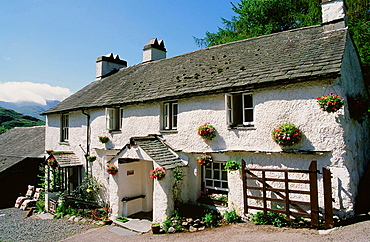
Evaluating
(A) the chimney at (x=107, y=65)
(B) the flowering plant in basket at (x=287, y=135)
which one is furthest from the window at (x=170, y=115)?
(A) the chimney at (x=107, y=65)

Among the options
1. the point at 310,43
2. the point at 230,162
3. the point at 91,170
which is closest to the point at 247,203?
the point at 230,162

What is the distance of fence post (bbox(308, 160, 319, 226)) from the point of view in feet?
23.3

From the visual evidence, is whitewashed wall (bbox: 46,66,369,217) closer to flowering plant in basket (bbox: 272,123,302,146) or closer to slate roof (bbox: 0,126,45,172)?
flowering plant in basket (bbox: 272,123,302,146)

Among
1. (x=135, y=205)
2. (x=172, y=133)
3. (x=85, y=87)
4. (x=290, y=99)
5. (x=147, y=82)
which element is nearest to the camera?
(x=290, y=99)

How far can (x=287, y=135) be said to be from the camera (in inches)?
299

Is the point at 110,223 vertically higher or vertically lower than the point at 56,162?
lower

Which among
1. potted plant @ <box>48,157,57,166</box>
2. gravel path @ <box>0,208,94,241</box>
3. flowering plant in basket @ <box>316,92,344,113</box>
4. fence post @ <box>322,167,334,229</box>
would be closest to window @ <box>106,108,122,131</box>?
potted plant @ <box>48,157,57,166</box>

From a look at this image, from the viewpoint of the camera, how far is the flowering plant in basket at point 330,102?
7.03 metres

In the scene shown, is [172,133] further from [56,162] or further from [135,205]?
[56,162]

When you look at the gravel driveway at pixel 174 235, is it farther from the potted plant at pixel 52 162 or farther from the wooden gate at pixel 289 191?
the potted plant at pixel 52 162

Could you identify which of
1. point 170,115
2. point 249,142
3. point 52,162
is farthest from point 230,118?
point 52,162

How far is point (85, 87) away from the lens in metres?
18.7

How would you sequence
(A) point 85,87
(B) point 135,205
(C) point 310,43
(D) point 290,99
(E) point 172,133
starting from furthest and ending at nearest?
(A) point 85,87, (B) point 135,205, (E) point 172,133, (C) point 310,43, (D) point 290,99

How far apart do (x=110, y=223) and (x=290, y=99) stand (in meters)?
8.52
